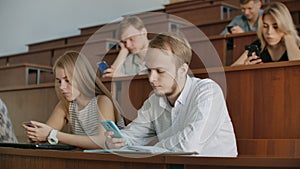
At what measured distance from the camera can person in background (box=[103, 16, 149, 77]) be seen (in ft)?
7.54

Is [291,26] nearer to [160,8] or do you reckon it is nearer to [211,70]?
[211,70]

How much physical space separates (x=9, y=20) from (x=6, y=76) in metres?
2.24

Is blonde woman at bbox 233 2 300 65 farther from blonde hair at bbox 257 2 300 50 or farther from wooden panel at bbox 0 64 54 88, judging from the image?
wooden panel at bbox 0 64 54 88

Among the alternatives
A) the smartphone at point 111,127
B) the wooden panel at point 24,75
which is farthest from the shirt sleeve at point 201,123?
the wooden panel at point 24,75

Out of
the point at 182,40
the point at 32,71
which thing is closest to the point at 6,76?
the point at 32,71

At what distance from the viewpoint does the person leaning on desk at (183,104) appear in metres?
1.25

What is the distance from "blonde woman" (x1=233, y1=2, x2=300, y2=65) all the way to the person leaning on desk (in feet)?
1.90

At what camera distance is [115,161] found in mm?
1063

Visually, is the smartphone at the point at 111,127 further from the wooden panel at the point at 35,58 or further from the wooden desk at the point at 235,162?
the wooden panel at the point at 35,58

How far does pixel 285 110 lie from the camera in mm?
1447

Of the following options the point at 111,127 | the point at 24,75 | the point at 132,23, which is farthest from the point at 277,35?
the point at 24,75

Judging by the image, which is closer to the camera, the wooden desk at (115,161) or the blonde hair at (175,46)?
the wooden desk at (115,161)

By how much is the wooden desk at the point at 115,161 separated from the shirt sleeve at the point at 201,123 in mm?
196

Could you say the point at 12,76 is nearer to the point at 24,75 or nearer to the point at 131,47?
the point at 24,75
